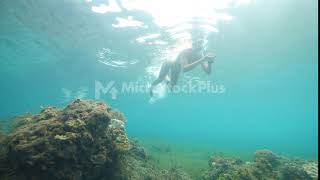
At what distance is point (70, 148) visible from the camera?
7.46 metres

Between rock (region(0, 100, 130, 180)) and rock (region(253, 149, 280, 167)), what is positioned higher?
rock (region(0, 100, 130, 180))

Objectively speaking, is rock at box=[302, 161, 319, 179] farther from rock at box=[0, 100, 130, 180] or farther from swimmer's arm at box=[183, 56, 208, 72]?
rock at box=[0, 100, 130, 180]

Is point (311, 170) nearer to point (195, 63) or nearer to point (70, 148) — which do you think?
point (195, 63)

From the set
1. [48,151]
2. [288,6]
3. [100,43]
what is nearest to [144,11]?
[100,43]

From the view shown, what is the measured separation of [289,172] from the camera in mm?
A: 12336

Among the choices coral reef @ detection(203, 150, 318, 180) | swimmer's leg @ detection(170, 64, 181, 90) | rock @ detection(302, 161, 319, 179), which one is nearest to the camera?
coral reef @ detection(203, 150, 318, 180)

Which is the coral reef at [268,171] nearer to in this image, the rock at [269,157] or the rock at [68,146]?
the rock at [269,157]

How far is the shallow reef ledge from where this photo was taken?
7.32m

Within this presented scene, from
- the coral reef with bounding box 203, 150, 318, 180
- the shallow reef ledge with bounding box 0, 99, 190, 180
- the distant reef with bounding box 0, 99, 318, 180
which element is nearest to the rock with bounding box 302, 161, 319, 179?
the coral reef with bounding box 203, 150, 318, 180

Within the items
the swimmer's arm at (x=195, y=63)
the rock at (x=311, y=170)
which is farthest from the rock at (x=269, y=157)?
the swimmer's arm at (x=195, y=63)

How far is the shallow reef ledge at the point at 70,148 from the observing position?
24.0 ft

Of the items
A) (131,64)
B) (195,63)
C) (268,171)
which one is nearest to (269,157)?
(268,171)

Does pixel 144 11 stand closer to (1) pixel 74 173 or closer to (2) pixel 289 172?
(2) pixel 289 172

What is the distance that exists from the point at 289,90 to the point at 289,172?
5590 centimetres
